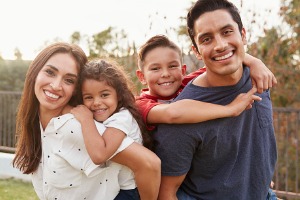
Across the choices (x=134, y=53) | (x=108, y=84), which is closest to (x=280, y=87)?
(x=134, y=53)

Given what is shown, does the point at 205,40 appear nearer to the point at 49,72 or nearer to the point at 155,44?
the point at 155,44

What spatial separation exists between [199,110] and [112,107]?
0.50 m

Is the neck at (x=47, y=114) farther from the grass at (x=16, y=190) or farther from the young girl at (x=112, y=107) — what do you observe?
the grass at (x=16, y=190)

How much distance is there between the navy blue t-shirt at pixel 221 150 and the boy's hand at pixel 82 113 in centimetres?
41

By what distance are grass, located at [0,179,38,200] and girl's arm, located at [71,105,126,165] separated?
15.6ft

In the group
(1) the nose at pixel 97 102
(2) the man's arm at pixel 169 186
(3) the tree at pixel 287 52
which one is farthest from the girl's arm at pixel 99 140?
(3) the tree at pixel 287 52

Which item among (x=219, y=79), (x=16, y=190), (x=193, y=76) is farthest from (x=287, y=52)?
(x=219, y=79)

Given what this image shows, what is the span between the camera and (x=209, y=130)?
2.66 metres

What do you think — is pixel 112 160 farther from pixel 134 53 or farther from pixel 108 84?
pixel 134 53

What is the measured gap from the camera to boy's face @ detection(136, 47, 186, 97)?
314 cm

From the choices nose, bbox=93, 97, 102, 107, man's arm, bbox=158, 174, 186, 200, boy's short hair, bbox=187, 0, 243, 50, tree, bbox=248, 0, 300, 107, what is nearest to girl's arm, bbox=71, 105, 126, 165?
nose, bbox=93, 97, 102, 107

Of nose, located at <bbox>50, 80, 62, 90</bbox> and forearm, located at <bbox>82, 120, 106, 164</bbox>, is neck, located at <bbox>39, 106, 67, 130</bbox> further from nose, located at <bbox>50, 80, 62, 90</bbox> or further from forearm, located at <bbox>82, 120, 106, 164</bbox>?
forearm, located at <bbox>82, 120, 106, 164</bbox>

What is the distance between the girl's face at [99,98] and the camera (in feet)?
8.99

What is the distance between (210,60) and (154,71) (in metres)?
0.56
